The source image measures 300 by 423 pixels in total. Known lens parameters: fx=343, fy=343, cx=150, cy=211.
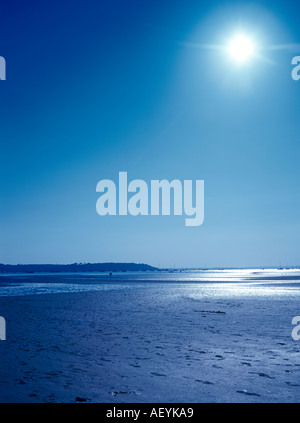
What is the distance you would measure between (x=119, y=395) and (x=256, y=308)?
18411 mm

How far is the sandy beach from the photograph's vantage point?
784 centimetres

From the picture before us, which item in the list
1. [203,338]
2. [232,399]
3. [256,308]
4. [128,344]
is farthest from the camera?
[256,308]

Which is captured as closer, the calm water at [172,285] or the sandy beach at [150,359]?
the sandy beach at [150,359]

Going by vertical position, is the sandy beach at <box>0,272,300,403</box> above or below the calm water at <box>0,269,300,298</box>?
above

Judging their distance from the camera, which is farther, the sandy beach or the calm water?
the calm water

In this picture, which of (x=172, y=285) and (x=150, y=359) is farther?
(x=172, y=285)

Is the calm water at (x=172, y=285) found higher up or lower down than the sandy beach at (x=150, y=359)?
lower down

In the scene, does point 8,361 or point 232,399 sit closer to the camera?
point 232,399

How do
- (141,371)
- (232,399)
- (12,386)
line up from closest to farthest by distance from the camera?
1. (232,399)
2. (12,386)
3. (141,371)

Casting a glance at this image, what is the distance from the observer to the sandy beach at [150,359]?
7840 mm

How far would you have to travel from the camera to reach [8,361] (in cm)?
1065

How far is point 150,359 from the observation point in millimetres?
10898
